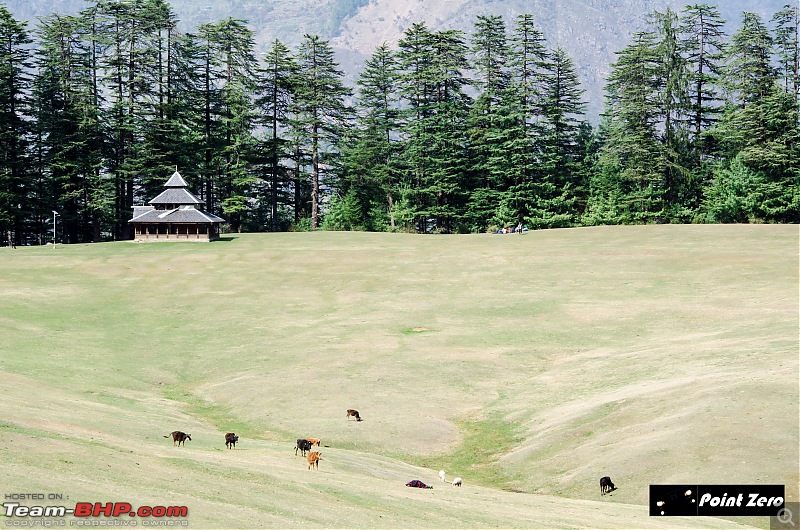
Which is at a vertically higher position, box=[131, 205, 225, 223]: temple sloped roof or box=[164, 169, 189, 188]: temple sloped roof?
box=[164, 169, 189, 188]: temple sloped roof

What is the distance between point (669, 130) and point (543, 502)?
81.8 metres

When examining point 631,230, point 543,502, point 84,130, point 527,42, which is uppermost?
point 527,42

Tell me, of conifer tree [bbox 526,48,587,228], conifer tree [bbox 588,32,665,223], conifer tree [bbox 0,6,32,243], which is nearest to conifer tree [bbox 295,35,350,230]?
conifer tree [bbox 526,48,587,228]

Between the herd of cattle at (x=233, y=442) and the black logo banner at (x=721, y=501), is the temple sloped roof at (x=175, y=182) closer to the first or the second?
→ the herd of cattle at (x=233, y=442)

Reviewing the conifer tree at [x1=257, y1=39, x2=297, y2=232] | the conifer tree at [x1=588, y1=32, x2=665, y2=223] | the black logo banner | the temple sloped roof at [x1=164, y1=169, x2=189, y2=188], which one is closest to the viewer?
the black logo banner

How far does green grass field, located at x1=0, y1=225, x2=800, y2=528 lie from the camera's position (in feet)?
73.2

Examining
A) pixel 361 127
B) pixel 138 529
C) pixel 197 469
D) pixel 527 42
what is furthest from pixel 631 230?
pixel 138 529

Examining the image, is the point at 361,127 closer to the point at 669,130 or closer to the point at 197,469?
the point at 669,130

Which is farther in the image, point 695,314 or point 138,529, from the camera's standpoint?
point 695,314

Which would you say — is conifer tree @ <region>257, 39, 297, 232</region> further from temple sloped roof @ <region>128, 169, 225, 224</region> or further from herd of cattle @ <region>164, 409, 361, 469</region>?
herd of cattle @ <region>164, 409, 361, 469</region>

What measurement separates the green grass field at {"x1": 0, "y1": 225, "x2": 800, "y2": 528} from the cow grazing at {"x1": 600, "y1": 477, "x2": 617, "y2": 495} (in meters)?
0.28

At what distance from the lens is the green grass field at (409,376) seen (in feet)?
73.2

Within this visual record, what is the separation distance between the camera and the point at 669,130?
9856 centimetres

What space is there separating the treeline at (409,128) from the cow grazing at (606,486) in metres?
73.4
